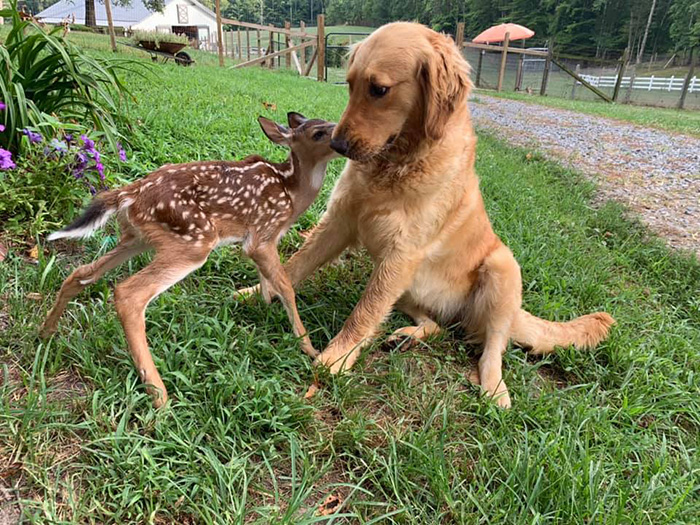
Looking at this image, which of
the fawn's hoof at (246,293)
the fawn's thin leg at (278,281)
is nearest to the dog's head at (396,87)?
the fawn's thin leg at (278,281)

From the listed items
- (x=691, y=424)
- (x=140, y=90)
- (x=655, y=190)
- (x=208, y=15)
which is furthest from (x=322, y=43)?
(x=208, y=15)

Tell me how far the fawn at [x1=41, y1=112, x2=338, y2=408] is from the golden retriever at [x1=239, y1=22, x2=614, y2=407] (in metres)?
0.35

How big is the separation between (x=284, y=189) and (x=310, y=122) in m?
0.48

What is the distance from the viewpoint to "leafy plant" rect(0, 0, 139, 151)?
10.2ft

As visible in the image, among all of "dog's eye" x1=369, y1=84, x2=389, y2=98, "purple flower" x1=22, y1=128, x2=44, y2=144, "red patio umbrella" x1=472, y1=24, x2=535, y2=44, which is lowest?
"purple flower" x1=22, y1=128, x2=44, y2=144

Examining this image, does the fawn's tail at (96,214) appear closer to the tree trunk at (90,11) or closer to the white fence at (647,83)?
the white fence at (647,83)

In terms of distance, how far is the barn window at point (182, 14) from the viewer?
5512cm

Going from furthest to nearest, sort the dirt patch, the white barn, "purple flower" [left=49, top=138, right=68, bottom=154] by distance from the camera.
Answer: the white barn → "purple flower" [left=49, top=138, right=68, bottom=154] → the dirt patch

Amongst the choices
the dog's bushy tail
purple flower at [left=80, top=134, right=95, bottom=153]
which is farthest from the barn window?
the dog's bushy tail

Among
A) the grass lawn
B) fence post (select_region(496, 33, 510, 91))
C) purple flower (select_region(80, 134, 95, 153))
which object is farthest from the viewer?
fence post (select_region(496, 33, 510, 91))

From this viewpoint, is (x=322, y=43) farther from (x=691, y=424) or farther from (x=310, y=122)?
(x=691, y=424)

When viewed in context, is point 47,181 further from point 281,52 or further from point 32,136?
point 281,52

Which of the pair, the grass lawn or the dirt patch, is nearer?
the dirt patch

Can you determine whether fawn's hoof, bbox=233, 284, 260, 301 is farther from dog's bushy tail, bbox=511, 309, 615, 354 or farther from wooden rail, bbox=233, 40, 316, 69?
wooden rail, bbox=233, 40, 316, 69
